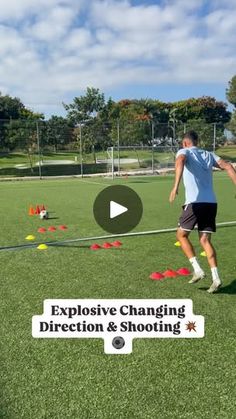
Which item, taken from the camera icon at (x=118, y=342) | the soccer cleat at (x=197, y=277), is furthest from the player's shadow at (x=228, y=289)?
the camera icon at (x=118, y=342)

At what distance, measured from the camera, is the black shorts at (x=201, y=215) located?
5727 mm

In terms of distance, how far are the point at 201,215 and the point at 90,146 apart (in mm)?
33039

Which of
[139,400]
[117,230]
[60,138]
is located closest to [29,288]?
[139,400]

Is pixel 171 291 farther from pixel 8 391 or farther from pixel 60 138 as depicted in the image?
pixel 60 138

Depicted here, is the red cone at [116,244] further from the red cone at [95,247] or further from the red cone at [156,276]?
the red cone at [156,276]

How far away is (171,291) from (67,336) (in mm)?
1780

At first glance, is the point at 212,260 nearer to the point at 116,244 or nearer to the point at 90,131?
the point at 116,244

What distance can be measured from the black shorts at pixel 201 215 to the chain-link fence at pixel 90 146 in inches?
1100

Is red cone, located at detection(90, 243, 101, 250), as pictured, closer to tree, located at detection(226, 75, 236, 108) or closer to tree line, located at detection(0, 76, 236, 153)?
tree line, located at detection(0, 76, 236, 153)

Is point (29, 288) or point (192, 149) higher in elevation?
point (192, 149)

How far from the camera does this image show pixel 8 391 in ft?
10.5

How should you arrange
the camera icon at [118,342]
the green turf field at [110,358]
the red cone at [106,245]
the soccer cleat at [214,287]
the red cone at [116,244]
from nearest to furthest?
the green turf field at [110,358] < the camera icon at [118,342] < the soccer cleat at [214,287] < the red cone at [106,245] < the red cone at [116,244]

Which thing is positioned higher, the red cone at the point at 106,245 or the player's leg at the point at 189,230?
Result: the player's leg at the point at 189,230

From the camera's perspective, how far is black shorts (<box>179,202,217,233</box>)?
573 cm
